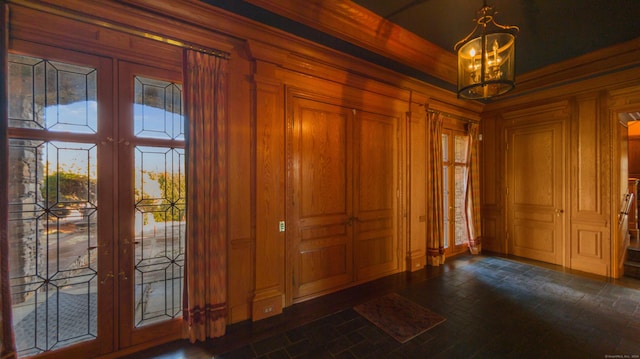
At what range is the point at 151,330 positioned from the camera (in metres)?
2.29

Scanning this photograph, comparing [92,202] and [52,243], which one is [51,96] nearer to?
[92,202]

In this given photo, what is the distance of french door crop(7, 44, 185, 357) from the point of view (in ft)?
6.29

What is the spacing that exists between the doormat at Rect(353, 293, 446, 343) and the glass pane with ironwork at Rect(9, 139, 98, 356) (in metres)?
2.65

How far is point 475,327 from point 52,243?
13.1 feet

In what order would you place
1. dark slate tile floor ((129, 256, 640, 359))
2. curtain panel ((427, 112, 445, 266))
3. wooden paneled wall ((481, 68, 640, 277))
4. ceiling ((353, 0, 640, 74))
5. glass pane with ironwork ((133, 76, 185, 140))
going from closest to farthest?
dark slate tile floor ((129, 256, 640, 359))
glass pane with ironwork ((133, 76, 185, 140))
ceiling ((353, 0, 640, 74))
wooden paneled wall ((481, 68, 640, 277))
curtain panel ((427, 112, 445, 266))

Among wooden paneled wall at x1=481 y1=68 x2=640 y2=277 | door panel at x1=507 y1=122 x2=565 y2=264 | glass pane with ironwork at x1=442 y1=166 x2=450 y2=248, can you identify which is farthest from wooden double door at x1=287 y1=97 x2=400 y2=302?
wooden paneled wall at x1=481 y1=68 x2=640 y2=277

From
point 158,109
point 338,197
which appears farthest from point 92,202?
point 338,197

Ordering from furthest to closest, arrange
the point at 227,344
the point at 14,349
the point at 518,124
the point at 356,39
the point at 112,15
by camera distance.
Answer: the point at 518,124, the point at 356,39, the point at 227,344, the point at 112,15, the point at 14,349

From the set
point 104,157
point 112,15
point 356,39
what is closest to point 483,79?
point 356,39

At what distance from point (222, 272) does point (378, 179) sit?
252cm

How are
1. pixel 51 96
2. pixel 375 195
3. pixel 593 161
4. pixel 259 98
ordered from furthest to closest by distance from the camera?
pixel 593 161 < pixel 375 195 < pixel 259 98 < pixel 51 96

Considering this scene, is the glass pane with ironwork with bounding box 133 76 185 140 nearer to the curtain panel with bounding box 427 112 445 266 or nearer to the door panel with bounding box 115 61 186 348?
the door panel with bounding box 115 61 186 348

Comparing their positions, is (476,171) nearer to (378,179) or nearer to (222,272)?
(378,179)

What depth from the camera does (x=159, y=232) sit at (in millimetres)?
2395
